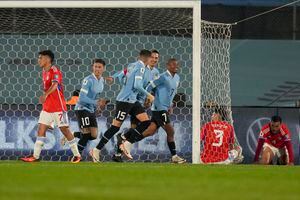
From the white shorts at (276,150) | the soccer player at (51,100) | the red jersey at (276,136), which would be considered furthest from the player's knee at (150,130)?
the white shorts at (276,150)

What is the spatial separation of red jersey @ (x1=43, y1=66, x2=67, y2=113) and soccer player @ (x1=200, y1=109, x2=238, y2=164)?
2.78 meters

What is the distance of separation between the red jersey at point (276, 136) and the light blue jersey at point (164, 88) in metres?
1.52

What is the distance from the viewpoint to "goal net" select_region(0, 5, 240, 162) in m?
13.6


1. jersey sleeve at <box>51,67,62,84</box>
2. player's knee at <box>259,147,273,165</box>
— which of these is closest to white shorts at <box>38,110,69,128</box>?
jersey sleeve at <box>51,67,62,84</box>

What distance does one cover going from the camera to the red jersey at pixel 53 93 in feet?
37.0

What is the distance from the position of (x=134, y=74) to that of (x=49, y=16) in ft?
6.57

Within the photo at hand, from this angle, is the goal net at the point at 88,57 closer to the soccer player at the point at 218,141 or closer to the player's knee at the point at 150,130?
the soccer player at the point at 218,141

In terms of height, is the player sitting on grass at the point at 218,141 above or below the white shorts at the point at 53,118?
below

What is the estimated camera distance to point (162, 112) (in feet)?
42.0

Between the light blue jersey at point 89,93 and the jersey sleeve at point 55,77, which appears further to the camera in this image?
the light blue jersey at point 89,93

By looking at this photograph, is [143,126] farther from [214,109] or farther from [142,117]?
[214,109]

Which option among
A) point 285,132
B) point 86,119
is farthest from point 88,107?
point 285,132

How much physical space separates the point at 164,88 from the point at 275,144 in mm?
1995

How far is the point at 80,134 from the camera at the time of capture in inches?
522
